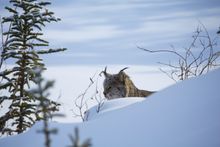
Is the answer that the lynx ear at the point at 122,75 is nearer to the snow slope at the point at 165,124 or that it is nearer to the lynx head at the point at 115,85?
the lynx head at the point at 115,85

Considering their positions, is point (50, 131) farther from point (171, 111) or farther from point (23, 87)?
point (23, 87)

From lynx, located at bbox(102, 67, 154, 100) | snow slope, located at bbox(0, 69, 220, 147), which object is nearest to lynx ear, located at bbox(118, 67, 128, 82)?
lynx, located at bbox(102, 67, 154, 100)

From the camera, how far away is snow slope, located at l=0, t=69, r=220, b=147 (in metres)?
2.65

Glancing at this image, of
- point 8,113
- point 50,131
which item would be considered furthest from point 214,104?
point 8,113

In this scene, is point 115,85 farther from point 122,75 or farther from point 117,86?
A: point 122,75

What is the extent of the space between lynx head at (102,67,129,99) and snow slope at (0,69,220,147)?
7.45 meters

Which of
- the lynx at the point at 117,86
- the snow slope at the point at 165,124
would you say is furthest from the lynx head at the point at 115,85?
the snow slope at the point at 165,124

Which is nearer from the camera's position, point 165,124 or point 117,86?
point 165,124

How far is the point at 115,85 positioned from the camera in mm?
11273

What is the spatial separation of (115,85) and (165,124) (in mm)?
8369

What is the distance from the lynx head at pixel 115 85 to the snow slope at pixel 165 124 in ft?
Result: 24.4

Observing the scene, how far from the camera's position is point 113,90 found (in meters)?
11.2

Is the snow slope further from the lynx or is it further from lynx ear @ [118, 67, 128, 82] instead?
lynx ear @ [118, 67, 128, 82]

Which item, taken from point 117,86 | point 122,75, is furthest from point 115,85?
point 122,75
